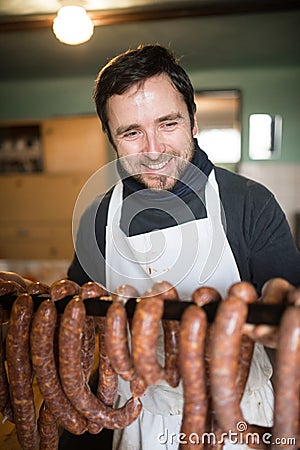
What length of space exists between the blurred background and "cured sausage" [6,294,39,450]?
3.33 metres

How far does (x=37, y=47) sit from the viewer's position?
3.81m

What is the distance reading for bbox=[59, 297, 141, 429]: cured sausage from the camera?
2.65 ft

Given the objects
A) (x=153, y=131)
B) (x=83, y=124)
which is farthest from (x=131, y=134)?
(x=83, y=124)

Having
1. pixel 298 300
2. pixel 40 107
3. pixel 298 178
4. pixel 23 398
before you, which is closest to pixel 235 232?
pixel 298 300

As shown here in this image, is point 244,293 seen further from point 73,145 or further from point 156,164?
point 73,145

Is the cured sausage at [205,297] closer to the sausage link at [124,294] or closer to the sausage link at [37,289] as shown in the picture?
the sausage link at [124,294]

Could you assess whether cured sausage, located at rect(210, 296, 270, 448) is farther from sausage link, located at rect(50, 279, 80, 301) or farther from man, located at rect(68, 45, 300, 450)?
man, located at rect(68, 45, 300, 450)

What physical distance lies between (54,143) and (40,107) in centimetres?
58

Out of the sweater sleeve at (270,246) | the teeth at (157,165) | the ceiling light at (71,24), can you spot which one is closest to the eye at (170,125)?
the teeth at (157,165)

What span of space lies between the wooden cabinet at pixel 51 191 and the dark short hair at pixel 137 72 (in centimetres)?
367

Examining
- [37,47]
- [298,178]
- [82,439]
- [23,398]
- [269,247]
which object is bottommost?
[82,439]

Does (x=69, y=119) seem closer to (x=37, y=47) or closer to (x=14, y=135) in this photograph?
(x=14, y=135)

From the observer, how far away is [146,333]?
28.5 inches

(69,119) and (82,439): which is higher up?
(69,119)
